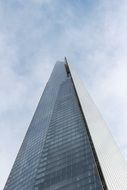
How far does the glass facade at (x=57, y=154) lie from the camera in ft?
253

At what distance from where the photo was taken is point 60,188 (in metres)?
75.4

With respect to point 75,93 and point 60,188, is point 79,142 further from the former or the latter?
point 75,93

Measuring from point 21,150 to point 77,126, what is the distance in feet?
81.8

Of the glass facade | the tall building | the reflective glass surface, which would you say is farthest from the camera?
the tall building

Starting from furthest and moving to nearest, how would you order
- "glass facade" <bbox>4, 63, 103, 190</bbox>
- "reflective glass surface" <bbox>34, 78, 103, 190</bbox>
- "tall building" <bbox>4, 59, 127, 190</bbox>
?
1. "tall building" <bbox>4, 59, 127, 190</bbox>
2. "glass facade" <bbox>4, 63, 103, 190</bbox>
3. "reflective glass surface" <bbox>34, 78, 103, 190</bbox>

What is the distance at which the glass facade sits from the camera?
77.1 m

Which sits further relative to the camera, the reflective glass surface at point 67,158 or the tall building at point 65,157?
the tall building at point 65,157

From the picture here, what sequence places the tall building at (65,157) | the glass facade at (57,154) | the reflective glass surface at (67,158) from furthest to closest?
the tall building at (65,157) < the glass facade at (57,154) < the reflective glass surface at (67,158)

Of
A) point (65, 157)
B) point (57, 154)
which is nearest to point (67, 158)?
point (65, 157)

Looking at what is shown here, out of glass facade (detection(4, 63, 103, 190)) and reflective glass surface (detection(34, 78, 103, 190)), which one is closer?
reflective glass surface (detection(34, 78, 103, 190))

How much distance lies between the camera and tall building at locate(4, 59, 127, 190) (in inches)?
3041

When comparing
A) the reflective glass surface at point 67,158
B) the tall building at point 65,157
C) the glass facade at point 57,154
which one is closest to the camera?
the reflective glass surface at point 67,158

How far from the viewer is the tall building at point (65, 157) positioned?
253ft

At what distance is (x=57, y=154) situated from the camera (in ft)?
300
